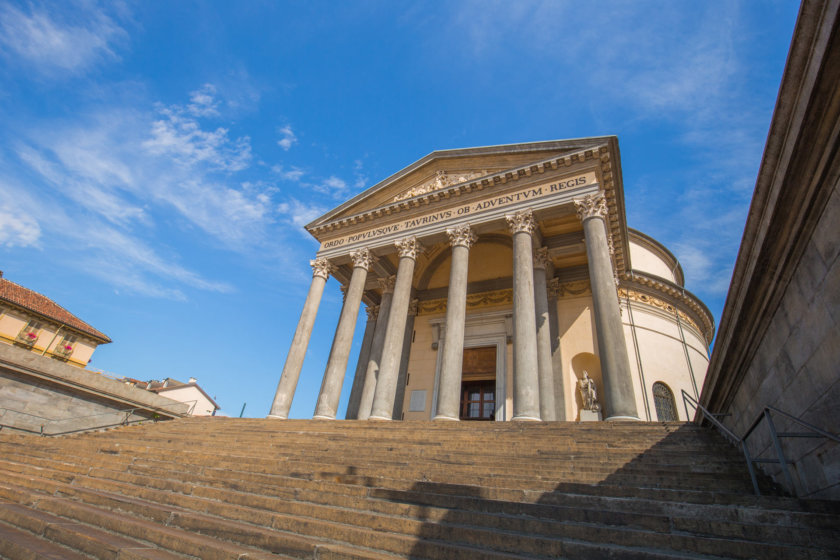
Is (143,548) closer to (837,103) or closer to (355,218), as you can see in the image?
(837,103)

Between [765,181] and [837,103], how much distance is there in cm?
107

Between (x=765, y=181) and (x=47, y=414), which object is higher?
(x=765, y=181)

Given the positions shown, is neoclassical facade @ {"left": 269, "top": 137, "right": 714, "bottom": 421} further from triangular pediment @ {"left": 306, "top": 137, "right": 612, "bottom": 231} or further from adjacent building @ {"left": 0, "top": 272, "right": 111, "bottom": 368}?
adjacent building @ {"left": 0, "top": 272, "right": 111, "bottom": 368}

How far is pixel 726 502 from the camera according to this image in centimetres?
394

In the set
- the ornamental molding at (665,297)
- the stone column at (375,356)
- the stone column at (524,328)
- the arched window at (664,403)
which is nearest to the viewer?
the stone column at (524,328)

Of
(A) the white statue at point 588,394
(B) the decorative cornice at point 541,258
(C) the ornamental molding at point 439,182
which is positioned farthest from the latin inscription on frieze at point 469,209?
(A) the white statue at point 588,394

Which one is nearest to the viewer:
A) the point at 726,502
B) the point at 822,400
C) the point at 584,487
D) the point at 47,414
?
the point at 822,400

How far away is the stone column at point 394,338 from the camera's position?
12236 mm

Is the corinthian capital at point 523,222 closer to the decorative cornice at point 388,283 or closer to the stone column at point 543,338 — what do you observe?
the stone column at point 543,338

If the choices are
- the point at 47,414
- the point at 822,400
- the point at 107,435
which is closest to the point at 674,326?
the point at 822,400

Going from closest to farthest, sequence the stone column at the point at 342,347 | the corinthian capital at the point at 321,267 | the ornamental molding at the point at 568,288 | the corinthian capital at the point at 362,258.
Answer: the stone column at the point at 342,347, the corinthian capital at the point at 362,258, the ornamental molding at the point at 568,288, the corinthian capital at the point at 321,267

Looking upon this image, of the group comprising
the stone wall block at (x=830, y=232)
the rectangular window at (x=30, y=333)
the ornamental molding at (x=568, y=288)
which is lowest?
the stone wall block at (x=830, y=232)

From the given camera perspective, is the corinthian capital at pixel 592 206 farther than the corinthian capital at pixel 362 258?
No

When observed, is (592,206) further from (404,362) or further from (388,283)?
(404,362)
